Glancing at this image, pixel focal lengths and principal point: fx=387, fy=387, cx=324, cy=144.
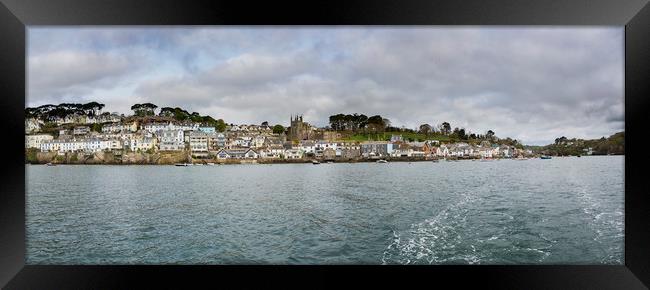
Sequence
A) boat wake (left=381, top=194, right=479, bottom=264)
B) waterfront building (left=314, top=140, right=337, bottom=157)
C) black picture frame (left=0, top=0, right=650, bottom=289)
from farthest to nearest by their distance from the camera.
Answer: waterfront building (left=314, top=140, right=337, bottom=157) < boat wake (left=381, top=194, right=479, bottom=264) < black picture frame (left=0, top=0, right=650, bottom=289)

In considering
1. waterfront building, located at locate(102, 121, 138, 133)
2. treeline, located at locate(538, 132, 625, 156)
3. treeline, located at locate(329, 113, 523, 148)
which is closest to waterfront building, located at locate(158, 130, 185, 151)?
waterfront building, located at locate(102, 121, 138, 133)

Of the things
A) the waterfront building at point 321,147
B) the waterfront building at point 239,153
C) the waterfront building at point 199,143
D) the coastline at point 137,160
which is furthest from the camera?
the waterfront building at point 321,147

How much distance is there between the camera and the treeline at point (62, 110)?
36938 mm

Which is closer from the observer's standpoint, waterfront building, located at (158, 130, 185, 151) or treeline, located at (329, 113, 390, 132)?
waterfront building, located at (158, 130, 185, 151)

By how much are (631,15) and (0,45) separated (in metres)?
4.00

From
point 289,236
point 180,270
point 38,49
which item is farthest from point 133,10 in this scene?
point 38,49

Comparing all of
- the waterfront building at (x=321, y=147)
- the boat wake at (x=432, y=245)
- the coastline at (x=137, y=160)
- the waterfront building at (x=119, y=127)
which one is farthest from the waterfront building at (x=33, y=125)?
the boat wake at (x=432, y=245)

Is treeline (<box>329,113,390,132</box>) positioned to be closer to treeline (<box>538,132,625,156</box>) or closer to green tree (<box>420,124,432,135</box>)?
green tree (<box>420,124,432,135</box>)

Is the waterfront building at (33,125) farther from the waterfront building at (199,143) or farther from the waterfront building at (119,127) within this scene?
the waterfront building at (199,143)

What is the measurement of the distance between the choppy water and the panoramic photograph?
0.38ft

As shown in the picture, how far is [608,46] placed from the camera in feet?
138

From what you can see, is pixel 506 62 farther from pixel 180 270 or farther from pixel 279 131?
pixel 180 270

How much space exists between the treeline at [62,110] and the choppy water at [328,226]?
2004cm

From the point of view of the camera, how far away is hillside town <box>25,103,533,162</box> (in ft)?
117
